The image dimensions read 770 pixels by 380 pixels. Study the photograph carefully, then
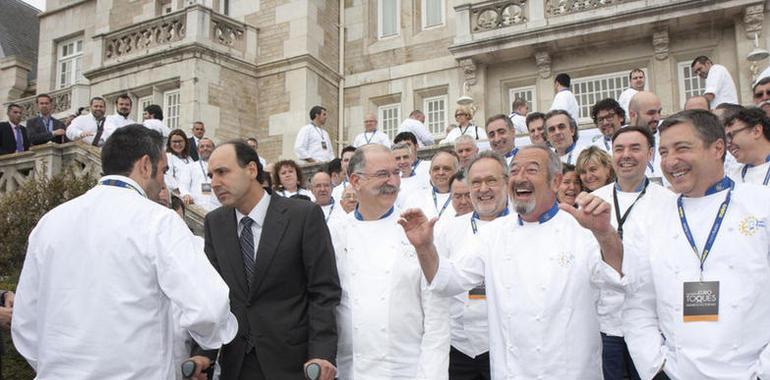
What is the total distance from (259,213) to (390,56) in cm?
1598

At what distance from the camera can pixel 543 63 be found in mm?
16578

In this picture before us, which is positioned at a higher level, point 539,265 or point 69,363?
point 539,265

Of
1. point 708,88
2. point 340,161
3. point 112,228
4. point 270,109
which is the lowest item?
point 112,228

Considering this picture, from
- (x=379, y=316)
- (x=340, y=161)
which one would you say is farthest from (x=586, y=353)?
(x=340, y=161)

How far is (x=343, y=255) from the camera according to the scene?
4.25 meters

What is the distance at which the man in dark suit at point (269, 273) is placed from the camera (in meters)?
3.81

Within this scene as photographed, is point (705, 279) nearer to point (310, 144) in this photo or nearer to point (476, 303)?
point (476, 303)

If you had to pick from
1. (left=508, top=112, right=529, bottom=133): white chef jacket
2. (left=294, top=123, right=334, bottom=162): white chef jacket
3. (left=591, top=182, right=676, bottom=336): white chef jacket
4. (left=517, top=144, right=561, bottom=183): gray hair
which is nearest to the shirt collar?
(left=517, top=144, right=561, bottom=183): gray hair

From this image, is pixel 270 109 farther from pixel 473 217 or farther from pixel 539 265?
pixel 539 265

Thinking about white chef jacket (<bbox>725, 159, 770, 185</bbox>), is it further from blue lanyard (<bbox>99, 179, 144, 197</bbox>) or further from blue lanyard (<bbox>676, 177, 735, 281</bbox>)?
blue lanyard (<bbox>99, 179, 144, 197</bbox>)

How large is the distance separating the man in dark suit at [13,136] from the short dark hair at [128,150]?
37.7 ft

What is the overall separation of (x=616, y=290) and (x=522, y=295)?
516 mm

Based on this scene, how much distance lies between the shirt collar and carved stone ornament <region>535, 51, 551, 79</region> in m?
13.7

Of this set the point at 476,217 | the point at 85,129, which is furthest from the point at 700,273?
the point at 85,129
